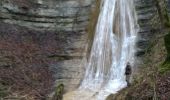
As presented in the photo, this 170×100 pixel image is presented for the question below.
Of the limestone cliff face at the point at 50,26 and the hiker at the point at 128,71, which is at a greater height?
the limestone cliff face at the point at 50,26

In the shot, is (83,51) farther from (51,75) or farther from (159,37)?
(159,37)

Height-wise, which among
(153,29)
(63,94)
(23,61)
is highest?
(153,29)

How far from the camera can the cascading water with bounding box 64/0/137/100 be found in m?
15.2

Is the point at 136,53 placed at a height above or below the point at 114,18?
below

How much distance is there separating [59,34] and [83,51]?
247cm

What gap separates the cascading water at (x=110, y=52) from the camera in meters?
15.2

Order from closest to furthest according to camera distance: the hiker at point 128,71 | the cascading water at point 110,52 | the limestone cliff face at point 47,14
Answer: the hiker at point 128,71
the cascading water at point 110,52
the limestone cliff face at point 47,14

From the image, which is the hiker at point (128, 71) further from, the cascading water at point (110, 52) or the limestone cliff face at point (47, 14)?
the limestone cliff face at point (47, 14)

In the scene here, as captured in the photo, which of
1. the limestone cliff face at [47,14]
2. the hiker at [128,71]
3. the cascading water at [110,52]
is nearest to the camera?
the hiker at [128,71]

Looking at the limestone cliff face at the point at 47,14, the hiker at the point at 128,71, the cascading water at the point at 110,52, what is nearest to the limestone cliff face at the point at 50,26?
the limestone cliff face at the point at 47,14

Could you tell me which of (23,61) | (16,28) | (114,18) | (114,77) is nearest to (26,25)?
(16,28)

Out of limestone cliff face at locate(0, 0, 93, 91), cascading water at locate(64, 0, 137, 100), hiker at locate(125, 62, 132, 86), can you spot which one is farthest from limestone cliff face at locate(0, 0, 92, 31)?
hiker at locate(125, 62, 132, 86)

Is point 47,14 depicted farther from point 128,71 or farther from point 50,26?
point 128,71

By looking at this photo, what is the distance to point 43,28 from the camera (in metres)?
20.3
